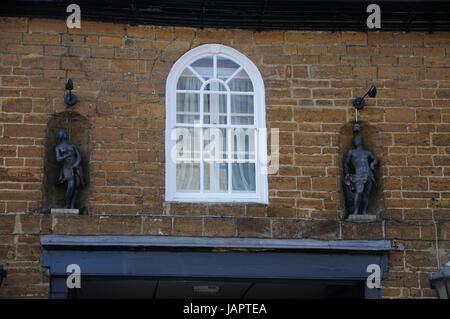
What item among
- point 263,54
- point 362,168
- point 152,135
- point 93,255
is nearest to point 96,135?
point 152,135

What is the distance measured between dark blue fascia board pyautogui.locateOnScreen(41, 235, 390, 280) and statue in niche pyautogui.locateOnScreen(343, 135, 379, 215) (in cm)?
50

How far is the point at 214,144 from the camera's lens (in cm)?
1137

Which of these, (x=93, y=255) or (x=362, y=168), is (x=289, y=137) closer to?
(x=362, y=168)

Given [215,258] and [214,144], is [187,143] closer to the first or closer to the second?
[214,144]

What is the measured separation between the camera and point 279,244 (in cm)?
1080

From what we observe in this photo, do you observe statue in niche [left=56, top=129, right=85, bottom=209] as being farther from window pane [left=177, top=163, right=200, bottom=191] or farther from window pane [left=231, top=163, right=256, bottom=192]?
window pane [left=231, top=163, right=256, bottom=192]

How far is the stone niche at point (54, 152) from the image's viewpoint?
1102 cm

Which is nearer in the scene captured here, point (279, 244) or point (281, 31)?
point (279, 244)

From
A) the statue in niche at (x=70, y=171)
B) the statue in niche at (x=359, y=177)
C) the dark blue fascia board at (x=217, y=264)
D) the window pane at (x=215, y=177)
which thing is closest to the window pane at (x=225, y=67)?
the window pane at (x=215, y=177)

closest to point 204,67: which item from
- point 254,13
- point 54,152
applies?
point 254,13

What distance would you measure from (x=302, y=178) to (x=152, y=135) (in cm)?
176


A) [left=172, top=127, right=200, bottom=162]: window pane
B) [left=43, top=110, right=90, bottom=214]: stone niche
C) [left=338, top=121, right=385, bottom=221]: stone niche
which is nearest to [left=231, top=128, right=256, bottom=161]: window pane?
[left=172, top=127, right=200, bottom=162]: window pane

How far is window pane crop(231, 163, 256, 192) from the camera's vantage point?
1131 centimetres

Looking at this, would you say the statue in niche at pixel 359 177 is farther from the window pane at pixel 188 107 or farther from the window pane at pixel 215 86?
the window pane at pixel 188 107
